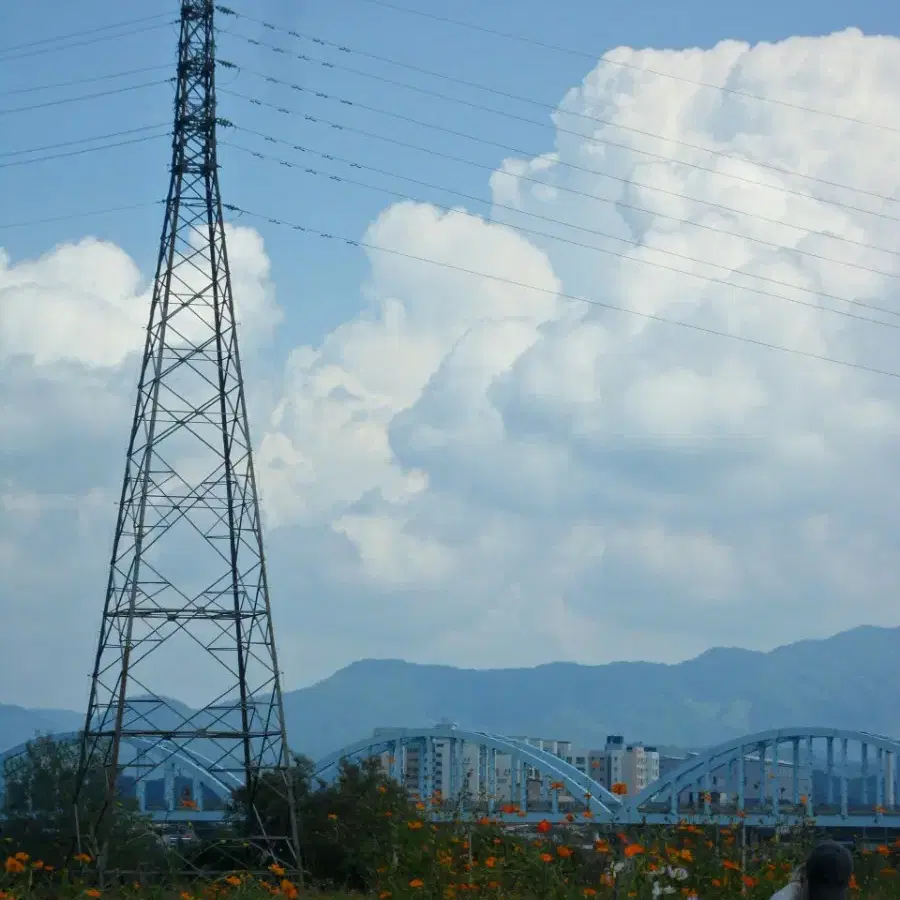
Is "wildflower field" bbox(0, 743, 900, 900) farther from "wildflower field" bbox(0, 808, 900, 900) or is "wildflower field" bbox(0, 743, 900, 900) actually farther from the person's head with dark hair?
the person's head with dark hair

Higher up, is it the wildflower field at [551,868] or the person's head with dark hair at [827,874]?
the person's head with dark hair at [827,874]

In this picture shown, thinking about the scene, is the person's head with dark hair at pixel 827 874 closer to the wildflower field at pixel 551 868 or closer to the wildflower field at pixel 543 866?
the wildflower field at pixel 543 866

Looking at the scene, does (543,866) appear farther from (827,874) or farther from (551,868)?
(827,874)

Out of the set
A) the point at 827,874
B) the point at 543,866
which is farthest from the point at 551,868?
the point at 827,874

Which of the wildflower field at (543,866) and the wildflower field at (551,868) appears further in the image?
the wildflower field at (543,866)

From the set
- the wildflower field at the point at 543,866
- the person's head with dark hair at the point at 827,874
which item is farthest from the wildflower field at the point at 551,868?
the person's head with dark hair at the point at 827,874

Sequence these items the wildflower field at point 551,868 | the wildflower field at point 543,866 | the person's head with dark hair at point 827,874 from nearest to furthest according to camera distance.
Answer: the person's head with dark hair at point 827,874 → the wildflower field at point 551,868 → the wildflower field at point 543,866

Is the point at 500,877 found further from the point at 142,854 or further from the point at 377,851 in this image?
the point at 142,854

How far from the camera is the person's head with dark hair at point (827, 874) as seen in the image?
5809 mm

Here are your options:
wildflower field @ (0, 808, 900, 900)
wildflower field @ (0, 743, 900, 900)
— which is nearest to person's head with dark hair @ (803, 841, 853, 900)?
wildflower field @ (0, 743, 900, 900)

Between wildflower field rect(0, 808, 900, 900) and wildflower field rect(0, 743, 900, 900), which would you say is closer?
wildflower field rect(0, 808, 900, 900)

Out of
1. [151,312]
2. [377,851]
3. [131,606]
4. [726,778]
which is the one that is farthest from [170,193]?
[726,778]

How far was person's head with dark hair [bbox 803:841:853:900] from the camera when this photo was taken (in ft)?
19.1

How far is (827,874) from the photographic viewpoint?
5836 millimetres
